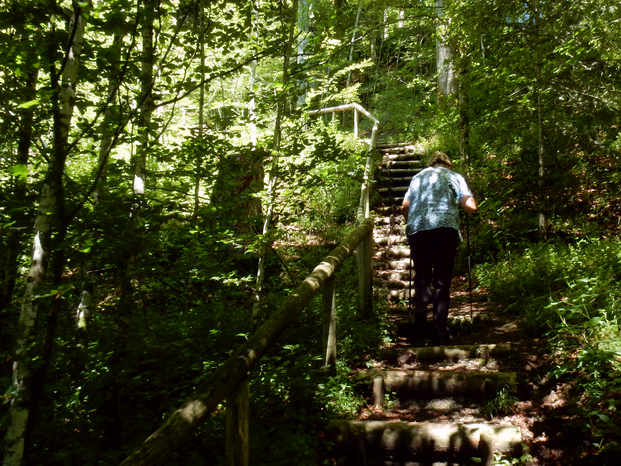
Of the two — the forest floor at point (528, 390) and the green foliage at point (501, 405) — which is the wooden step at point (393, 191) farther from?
the green foliage at point (501, 405)

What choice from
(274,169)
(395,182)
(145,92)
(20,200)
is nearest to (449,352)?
(274,169)

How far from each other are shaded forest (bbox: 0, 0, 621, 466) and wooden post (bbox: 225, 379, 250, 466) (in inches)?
7.7

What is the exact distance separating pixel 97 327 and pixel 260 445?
2.18 meters

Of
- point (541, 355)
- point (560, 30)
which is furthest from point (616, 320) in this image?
point (560, 30)

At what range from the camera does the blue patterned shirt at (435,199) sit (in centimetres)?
440

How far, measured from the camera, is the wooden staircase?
2.72 m

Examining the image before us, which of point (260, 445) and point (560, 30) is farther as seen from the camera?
point (560, 30)

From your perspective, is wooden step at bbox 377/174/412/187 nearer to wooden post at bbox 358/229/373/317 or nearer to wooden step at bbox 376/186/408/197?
wooden step at bbox 376/186/408/197

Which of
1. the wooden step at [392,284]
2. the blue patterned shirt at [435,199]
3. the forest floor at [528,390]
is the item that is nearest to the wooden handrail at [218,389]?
the forest floor at [528,390]

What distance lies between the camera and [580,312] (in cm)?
340

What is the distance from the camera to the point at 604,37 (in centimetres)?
540

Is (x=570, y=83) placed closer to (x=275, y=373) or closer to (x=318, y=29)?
(x=318, y=29)

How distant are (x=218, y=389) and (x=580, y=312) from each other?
3091 millimetres

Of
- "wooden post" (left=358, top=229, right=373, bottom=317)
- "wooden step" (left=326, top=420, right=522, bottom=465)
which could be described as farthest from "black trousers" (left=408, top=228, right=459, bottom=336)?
"wooden step" (left=326, top=420, right=522, bottom=465)
